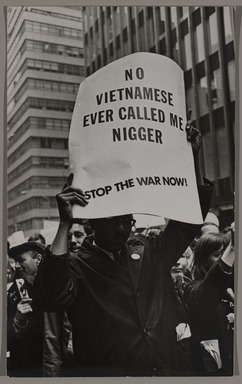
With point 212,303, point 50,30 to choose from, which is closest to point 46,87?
point 50,30

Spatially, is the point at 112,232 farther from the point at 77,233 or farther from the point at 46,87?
the point at 46,87

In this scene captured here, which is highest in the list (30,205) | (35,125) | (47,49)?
(47,49)

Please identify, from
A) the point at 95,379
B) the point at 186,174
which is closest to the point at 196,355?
the point at 95,379

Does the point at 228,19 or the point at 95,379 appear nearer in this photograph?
the point at 95,379

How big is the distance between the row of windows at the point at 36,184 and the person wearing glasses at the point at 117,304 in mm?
184

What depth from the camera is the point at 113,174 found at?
4066 millimetres

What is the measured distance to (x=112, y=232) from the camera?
162 inches

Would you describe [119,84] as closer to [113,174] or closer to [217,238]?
[113,174]

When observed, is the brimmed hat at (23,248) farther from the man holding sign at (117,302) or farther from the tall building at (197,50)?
the tall building at (197,50)

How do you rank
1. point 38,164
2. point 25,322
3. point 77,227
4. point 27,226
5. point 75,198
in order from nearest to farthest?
1. point 75,198
2. point 77,227
3. point 25,322
4. point 27,226
5. point 38,164

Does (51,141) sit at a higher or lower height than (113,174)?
higher

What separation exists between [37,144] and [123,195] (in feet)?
3.02

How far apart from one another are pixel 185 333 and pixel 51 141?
72.0 inches

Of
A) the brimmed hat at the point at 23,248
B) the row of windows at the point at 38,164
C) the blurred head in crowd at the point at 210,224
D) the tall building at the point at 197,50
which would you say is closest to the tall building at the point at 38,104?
the row of windows at the point at 38,164
